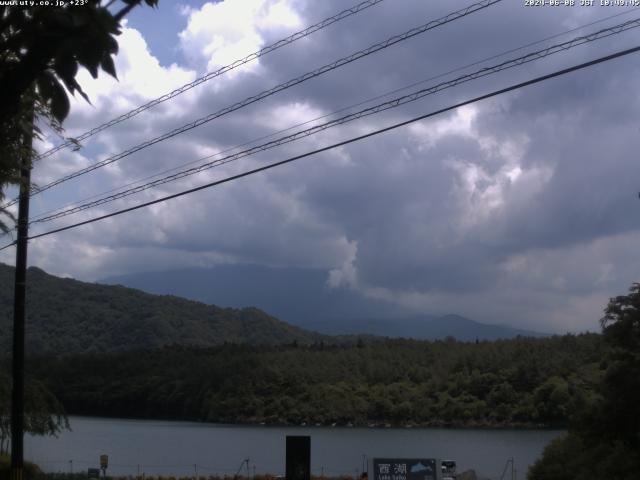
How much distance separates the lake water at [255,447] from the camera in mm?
50188

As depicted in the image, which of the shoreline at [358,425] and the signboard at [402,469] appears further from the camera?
the shoreline at [358,425]

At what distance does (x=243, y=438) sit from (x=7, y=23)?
237 ft

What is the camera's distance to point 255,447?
6638 cm

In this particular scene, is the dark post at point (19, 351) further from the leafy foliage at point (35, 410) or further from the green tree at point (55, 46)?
the green tree at point (55, 46)

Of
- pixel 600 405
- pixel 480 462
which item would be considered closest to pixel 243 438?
pixel 480 462

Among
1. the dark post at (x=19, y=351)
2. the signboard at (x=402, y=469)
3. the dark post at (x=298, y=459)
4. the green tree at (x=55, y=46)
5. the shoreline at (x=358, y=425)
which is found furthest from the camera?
the shoreline at (x=358, y=425)

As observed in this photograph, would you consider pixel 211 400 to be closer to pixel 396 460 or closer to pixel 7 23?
pixel 396 460

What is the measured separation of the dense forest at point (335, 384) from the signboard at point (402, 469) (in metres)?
61.6

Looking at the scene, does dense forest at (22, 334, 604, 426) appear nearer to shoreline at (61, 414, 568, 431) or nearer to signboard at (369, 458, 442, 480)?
shoreline at (61, 414, 568, 431)

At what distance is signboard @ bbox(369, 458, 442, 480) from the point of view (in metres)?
18.9

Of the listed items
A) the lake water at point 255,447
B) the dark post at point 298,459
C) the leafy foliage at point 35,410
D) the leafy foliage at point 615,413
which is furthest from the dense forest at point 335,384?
the dark post at point 298,459

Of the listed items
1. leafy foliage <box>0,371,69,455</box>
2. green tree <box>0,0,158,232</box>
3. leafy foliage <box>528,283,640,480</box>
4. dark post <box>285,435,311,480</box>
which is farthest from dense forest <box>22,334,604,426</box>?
green tree <box>0,0,158,232</box>

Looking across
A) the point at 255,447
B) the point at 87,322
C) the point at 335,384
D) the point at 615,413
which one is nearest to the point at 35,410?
the point at 615,413

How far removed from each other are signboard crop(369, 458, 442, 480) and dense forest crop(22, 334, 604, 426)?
61.6 meters
